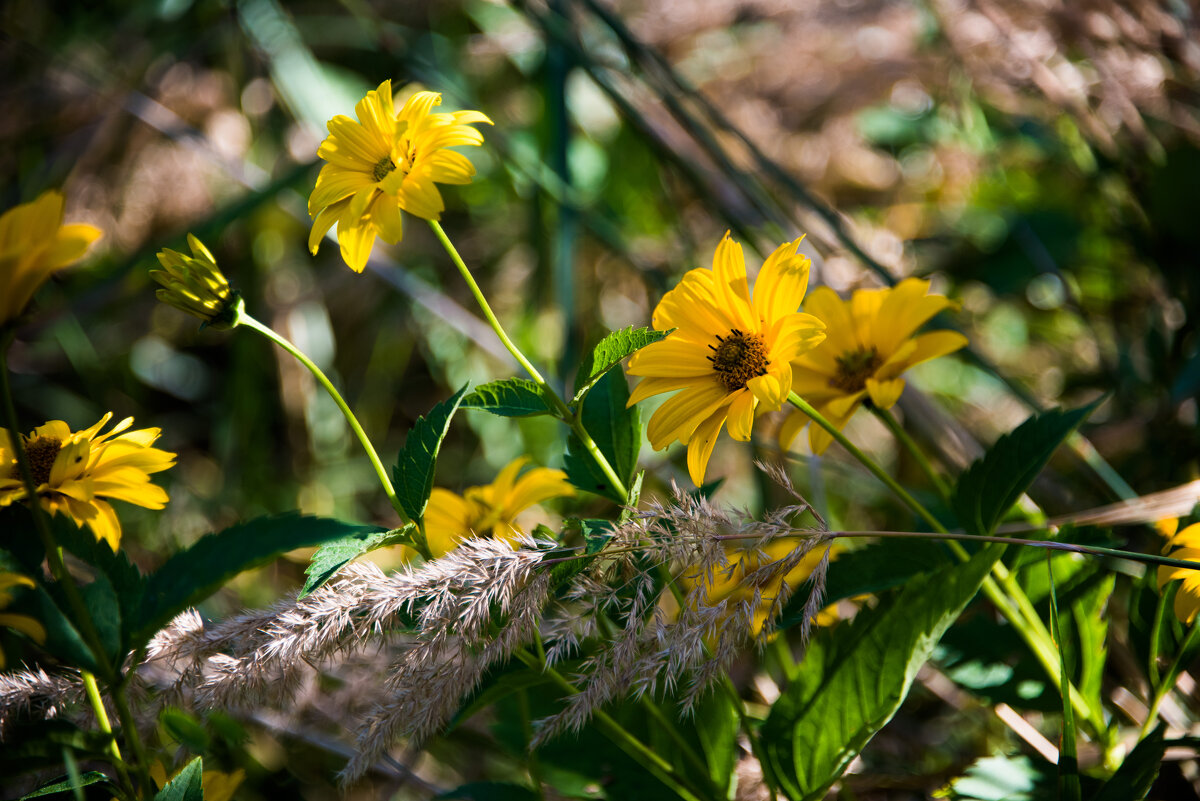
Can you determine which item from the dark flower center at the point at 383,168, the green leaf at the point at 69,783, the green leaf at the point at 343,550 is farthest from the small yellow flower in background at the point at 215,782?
the dark flower center at the point at 383,168

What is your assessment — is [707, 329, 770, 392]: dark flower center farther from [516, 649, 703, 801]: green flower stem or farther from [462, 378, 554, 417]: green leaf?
[516, 649, 703, 801]: green flower stem

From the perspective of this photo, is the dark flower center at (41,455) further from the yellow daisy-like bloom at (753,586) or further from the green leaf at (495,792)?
the yellow daisy-like bloom at (753,586)

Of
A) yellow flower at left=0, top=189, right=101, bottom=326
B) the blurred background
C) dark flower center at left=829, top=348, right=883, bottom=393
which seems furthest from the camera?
the blurred background

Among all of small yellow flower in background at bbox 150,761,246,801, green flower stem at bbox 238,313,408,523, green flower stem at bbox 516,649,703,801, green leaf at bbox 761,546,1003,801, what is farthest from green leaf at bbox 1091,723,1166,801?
small yellow flower in background at bbox 150,761,246,801

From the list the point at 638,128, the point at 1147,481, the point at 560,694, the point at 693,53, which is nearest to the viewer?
the point at 560,694

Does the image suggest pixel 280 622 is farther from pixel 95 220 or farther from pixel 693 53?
pixel 693 53

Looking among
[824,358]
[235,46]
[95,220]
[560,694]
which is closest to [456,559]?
[560,694]
